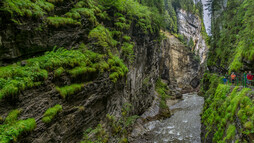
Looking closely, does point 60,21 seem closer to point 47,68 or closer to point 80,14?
point 80,14

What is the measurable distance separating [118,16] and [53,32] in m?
8.73

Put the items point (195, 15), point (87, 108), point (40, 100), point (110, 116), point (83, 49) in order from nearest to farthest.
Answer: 1. point (40, 100)
2. point (87, 108)
3. point (83, 49)
4. point (110, 116)
5. point (195, 15)

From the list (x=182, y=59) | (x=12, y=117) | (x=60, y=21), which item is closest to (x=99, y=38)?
(x=60, y=21)

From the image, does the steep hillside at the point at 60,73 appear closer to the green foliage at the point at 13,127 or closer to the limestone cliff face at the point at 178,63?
the green foliage at the point at 13,127

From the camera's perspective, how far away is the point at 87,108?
876cm

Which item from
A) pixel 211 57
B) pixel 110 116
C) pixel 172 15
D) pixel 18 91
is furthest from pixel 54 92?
pixel 172 15

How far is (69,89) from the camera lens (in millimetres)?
7531

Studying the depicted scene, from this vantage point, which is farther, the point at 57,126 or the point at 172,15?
the point at 172,15

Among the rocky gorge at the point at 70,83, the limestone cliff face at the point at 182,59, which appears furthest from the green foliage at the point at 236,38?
the limestone cliff face at the point at 182,59

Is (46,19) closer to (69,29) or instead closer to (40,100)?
(69,29)

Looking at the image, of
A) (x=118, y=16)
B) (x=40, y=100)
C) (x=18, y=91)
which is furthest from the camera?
Answer: (x=118, y=16)

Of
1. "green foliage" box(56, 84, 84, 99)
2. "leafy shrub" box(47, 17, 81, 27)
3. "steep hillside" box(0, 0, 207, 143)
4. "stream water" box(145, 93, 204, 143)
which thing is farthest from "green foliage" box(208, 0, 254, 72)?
"leafy shrub" box(47, 17, 81, 27)

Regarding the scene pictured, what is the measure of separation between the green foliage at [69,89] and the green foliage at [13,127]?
183 cm

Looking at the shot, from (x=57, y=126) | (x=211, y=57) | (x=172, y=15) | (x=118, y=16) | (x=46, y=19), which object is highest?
(x=172, y=15)
